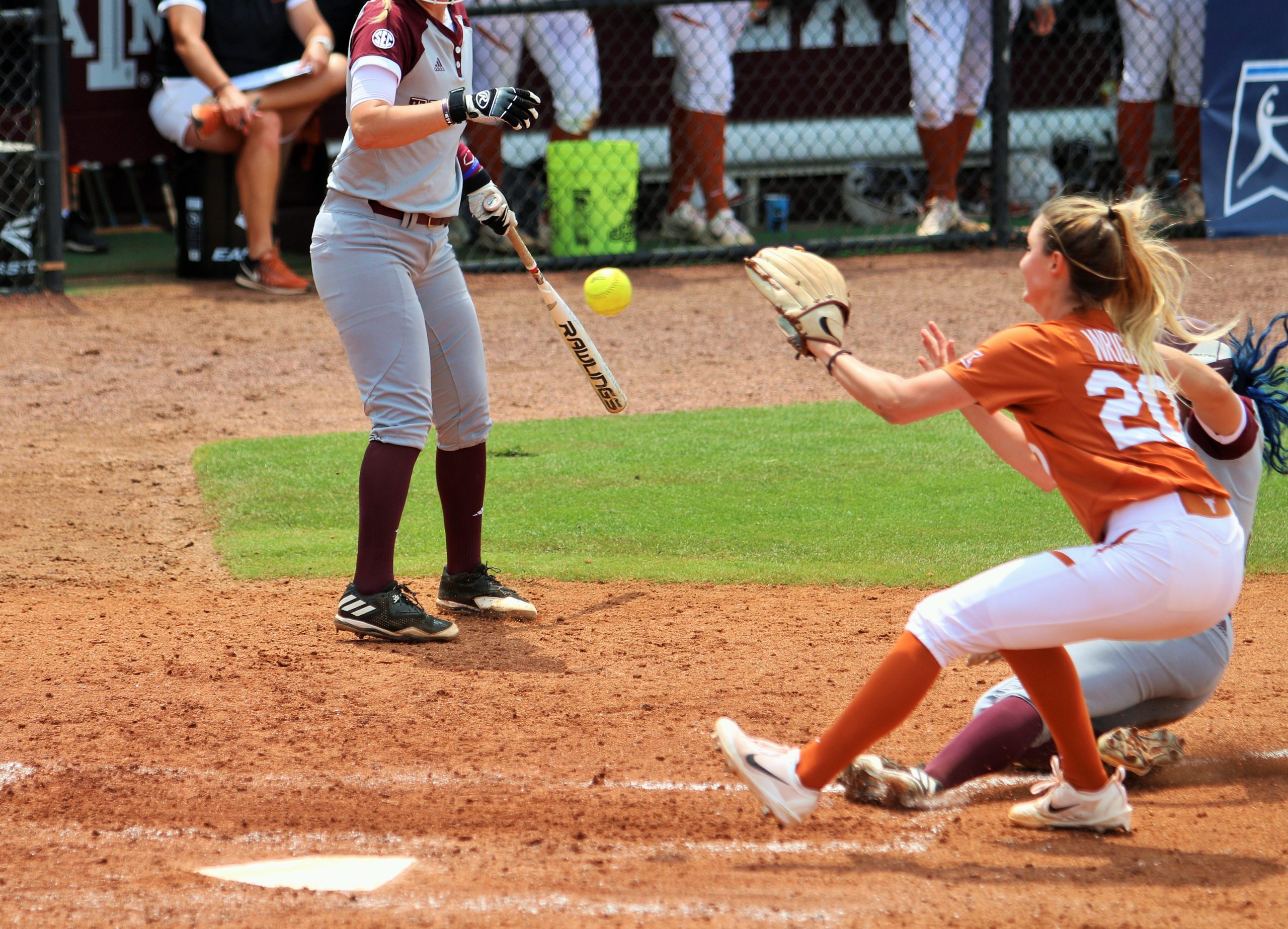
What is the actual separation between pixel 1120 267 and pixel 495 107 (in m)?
1.85

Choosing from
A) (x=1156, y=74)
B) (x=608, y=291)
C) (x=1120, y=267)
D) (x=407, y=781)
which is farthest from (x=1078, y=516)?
(x=1156, y=74)

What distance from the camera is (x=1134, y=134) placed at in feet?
33.3

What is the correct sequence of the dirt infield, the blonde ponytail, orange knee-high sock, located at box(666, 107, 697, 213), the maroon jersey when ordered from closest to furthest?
the dirt infield, the blonde ponytail, the maroon jersey, orange knee-high sock, located at box(666, 107, 697, 213)

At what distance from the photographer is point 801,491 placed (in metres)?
5.67

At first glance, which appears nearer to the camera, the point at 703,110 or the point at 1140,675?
the point at 1140,675

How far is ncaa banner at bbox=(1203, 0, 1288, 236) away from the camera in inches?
379

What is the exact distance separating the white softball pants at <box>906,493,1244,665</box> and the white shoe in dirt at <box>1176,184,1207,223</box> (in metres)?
8.47

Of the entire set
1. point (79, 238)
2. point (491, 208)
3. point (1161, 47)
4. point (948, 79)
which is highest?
point (1161, 47)

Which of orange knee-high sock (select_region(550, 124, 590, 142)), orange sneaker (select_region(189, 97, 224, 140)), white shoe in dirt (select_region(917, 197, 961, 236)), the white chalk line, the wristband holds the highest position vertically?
the wristband

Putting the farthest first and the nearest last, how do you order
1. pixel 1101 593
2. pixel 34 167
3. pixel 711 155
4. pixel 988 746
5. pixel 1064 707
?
pixel 711 155, pixel 34 167, pixel 988 746, pixel 1064 707, pixel 1101 593

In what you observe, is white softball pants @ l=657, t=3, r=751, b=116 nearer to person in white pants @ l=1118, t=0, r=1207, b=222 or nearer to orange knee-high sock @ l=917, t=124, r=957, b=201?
orange knee-high sock @ l=917, t=124, r=957, b=201

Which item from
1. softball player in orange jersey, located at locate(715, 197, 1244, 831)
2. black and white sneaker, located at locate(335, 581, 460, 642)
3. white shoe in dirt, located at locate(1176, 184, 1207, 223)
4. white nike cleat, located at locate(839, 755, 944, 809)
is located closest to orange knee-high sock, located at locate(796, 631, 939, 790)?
softball player in orange jersey, located at locate(715, 197, 1244, 831)

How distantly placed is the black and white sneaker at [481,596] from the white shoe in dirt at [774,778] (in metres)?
1.70

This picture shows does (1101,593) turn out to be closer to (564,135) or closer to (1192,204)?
(564,135)
